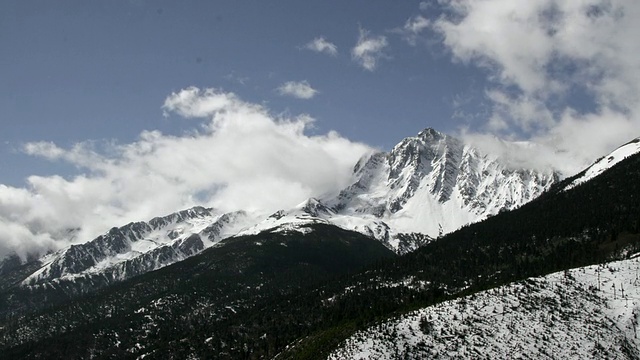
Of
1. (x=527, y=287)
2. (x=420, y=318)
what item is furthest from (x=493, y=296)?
(x=420, y=318)

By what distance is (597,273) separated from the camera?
168 metres

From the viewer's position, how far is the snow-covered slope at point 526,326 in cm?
12938

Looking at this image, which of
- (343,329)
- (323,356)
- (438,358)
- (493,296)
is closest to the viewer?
(438,358)

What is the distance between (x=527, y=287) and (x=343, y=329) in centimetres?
6170

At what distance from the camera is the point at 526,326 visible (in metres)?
138

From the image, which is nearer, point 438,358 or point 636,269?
point 438,358

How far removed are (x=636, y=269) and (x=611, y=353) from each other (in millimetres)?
49175

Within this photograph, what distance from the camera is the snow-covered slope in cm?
12938

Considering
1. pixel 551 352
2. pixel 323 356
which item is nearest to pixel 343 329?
pixel 323 356

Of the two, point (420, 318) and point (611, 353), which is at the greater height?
point (420, 318)

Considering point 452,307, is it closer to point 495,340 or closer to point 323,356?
point 495,340

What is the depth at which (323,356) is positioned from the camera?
146625 mm

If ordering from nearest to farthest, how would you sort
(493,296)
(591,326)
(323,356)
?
1. (591,326)
2. (323,356)
3. (493,296)

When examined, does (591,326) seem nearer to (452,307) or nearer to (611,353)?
(611,353)
